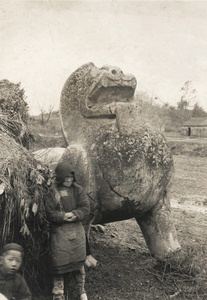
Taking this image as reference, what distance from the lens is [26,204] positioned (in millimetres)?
2898

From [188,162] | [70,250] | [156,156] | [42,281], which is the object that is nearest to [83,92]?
[156,156]

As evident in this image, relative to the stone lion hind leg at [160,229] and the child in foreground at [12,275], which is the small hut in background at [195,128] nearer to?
the stone lion hind leg at [160,229]

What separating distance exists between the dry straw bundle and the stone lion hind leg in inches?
51.5

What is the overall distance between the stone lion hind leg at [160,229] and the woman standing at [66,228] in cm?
114

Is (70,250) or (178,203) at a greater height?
(70,250)

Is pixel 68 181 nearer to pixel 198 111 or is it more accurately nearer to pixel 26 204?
pixel 26 204

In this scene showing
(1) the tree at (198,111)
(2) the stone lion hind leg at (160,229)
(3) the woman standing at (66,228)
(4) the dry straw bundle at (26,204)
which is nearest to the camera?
(4) the dry straw bundle at (26,204)

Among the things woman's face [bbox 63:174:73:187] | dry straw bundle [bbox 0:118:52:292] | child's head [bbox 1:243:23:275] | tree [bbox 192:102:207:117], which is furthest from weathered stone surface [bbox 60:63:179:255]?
tree [bbox 192:102:207:117]

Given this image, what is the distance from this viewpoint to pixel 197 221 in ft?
22.3

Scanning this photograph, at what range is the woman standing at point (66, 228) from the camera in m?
3.06

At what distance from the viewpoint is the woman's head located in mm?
3166

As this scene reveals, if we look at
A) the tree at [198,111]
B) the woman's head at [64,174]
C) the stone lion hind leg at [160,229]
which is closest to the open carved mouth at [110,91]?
the woman's head at [64,174]

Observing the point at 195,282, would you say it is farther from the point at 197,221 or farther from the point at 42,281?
the point at 197,221

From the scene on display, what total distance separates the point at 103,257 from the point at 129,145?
63.9 inches
